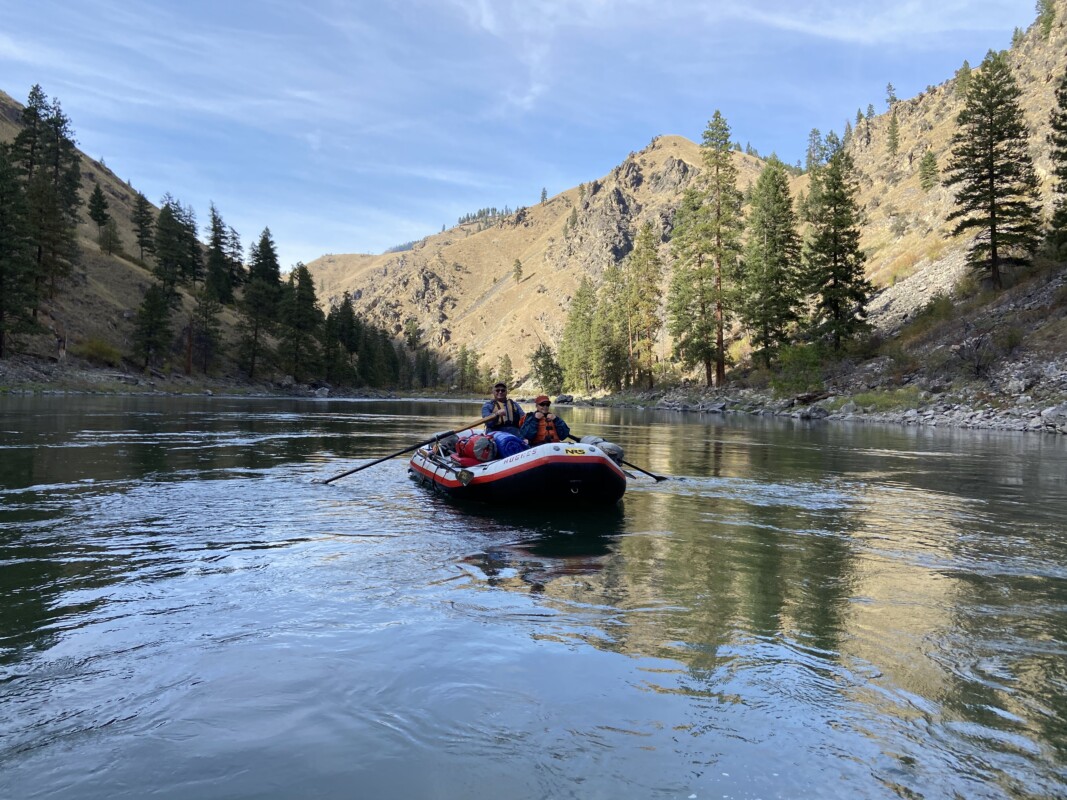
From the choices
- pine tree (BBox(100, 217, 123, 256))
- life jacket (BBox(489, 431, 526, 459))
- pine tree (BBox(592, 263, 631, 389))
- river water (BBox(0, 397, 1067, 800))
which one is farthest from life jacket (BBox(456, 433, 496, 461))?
pine tree (BBox(100, 217, 123, 256))

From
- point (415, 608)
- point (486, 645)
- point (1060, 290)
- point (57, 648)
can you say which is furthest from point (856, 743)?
point (1060, 290)

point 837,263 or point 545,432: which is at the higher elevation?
point 837,263

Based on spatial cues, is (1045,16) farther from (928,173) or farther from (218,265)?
(218,265)

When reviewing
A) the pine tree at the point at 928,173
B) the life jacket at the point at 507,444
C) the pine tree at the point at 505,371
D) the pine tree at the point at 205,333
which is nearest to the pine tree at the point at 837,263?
the life jacket at the point at 507,444

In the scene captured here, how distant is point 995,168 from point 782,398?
17248mm

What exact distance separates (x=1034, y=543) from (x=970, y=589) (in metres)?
2.77

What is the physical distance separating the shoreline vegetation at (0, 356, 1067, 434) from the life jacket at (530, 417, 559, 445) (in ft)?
73.5

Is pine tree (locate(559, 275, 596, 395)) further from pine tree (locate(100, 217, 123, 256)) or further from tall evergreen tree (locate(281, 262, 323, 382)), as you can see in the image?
pine tree (locate(100, 217, 123, 256))

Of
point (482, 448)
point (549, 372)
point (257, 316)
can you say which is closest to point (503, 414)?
point (482, 448)

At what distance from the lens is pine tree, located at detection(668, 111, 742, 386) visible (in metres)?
50.9

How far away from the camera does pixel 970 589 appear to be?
647 cm

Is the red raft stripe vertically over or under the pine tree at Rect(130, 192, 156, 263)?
under

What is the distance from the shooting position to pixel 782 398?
42.1 metres

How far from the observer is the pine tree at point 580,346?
3765 inches
